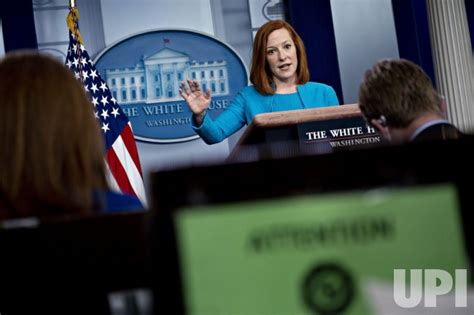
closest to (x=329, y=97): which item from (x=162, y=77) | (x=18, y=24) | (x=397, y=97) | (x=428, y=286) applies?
(x=397, y=97)

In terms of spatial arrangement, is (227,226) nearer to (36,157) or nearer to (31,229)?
(31,229)

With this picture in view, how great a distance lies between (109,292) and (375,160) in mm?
326

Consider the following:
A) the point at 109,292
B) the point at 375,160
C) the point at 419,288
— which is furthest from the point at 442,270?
the point at 109,292

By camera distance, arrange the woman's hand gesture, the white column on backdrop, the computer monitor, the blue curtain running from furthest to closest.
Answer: the white column on backdrop, the blue curtain, the woman's hand gesture, the computer monitor

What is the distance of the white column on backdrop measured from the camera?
5.78 m

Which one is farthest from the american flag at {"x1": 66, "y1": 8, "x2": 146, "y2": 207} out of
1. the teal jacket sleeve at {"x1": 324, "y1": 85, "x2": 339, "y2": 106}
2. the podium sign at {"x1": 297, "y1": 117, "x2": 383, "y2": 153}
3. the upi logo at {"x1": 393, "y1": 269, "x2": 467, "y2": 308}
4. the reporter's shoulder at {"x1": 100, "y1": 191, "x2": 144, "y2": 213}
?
the upi logo at {"x1": 393, "y1": 269, "x2": 467, "y2": 308}

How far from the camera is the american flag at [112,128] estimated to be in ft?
14.5

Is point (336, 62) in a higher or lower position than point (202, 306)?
higher

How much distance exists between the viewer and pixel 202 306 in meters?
0.76

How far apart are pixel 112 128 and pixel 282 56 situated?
3.90 feet

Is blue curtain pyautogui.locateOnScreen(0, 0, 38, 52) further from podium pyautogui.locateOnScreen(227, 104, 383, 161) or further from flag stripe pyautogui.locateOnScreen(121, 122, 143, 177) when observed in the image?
podium pyautogui.locateOnScreen(227, 104, 383, 161)

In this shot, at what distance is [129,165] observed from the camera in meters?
4.47

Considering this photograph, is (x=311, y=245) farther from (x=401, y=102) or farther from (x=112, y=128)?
(x=112, y=128)

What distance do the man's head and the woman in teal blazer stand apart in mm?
1733
